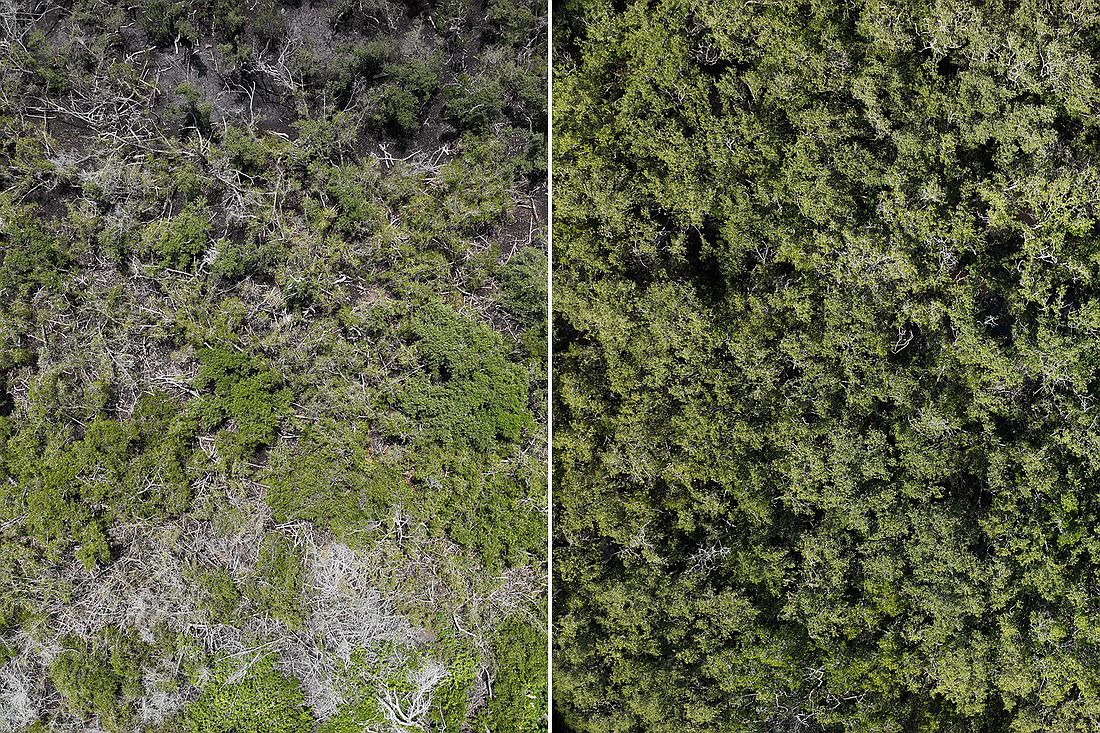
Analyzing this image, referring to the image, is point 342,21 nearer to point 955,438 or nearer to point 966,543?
point 955,438

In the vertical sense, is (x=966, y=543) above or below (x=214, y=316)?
above

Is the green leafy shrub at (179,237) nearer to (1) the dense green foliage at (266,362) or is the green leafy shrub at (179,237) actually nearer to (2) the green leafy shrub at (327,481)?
(1) the dense green foliage at (266,362)

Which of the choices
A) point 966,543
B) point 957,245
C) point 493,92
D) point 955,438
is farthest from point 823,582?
point 493,92

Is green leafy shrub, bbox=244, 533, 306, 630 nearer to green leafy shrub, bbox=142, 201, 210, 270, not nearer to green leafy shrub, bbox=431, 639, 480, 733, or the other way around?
green leafy shrub, bbox=431, 639, 480, 733

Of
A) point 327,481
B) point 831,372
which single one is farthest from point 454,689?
point 831,372

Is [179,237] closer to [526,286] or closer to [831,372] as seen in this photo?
[526,286]
